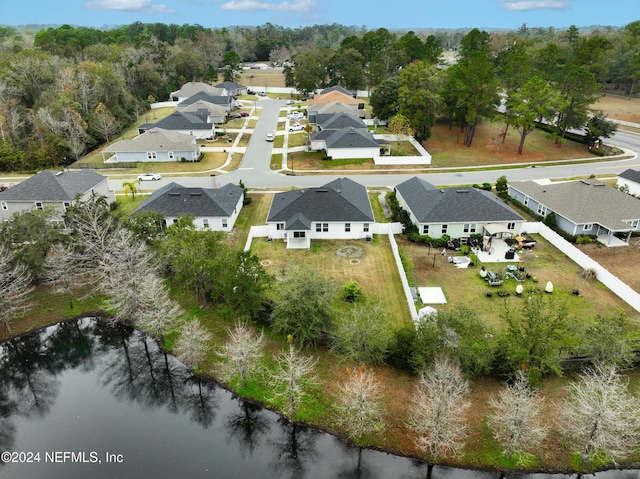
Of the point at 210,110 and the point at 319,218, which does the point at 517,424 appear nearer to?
the point at 319,218

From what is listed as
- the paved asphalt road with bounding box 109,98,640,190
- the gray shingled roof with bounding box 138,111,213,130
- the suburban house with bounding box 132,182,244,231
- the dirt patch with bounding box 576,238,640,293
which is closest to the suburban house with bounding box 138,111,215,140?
the gray shingled roof with bounding box 138,111,213,130

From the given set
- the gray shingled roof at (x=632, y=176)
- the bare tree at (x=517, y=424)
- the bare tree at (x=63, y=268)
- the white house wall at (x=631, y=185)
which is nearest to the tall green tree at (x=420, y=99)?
the white house wall at (x=631, y=185)

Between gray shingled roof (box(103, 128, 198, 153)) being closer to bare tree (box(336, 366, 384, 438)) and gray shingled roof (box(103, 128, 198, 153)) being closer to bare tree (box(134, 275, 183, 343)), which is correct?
bare tree (box(134, 275, 183, 343))

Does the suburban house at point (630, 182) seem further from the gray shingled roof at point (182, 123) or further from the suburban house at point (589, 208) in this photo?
the gray shingled roof at point (182, 123)

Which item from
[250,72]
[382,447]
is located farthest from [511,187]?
[250,72]

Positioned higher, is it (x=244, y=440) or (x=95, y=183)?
(x=95, y=183)

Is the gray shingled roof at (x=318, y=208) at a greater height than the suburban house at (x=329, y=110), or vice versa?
the suburban house at (x=329, y=110)

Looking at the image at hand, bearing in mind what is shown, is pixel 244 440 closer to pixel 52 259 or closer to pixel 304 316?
pixel 304 316
